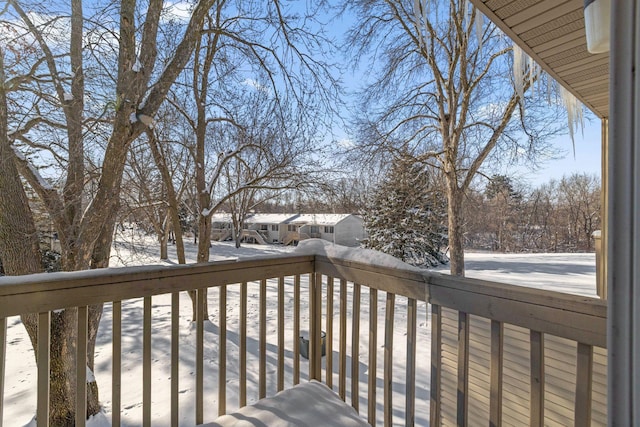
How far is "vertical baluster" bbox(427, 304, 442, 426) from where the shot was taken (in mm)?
1450

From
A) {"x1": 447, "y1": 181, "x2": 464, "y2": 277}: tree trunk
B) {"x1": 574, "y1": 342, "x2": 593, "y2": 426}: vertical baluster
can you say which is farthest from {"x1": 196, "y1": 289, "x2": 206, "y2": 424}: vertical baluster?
{"x1": 447, "y1": 181, "x2": 464, "y2": 277}: tree trunk

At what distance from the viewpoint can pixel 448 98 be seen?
335 inches

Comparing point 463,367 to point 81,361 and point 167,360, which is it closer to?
point 81,361

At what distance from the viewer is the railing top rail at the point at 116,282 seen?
1.27 metres

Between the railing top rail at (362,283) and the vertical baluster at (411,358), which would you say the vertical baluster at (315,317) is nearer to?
the railing top rail at (362,283)

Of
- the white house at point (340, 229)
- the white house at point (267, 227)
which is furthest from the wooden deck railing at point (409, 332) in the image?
the white house at point (267, 227)

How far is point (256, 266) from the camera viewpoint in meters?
1.89

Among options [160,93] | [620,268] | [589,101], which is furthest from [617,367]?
[160,93]

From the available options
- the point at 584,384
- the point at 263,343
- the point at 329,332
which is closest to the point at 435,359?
the point at 584,384

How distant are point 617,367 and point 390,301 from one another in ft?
3.39

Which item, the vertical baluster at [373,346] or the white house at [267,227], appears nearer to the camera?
the vertical baluster at [373,346]

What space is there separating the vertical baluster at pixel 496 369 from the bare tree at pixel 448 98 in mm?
7099

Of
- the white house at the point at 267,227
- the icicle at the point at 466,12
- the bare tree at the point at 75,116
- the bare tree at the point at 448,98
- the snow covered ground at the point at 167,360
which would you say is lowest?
the snow covered ground at the point at 167,360

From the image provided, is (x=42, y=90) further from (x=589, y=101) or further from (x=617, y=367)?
(x=589, y=101)
